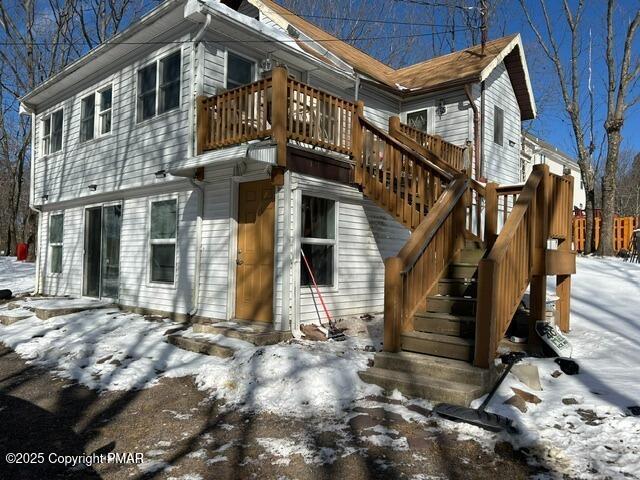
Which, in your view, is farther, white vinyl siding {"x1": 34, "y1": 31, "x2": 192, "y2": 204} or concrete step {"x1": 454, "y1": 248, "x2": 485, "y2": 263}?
white vinyl siding {"x1": 34, "y1": 31, "x2": 192, "y2": 204}

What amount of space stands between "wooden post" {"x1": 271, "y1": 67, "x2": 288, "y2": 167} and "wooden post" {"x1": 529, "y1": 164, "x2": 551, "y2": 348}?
3.42 metres

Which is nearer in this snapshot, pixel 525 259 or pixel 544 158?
pixel 525 259

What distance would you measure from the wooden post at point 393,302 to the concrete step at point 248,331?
2.14 m

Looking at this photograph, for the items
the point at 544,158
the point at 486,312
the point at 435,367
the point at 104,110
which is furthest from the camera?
the point at 544,158

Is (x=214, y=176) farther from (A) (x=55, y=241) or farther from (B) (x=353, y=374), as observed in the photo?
(A) (x=55, y=241)

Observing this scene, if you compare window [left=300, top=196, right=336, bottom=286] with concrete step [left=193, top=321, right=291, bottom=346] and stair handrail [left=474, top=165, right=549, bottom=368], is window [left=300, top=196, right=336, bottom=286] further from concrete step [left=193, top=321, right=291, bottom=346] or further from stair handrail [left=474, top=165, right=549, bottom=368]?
stair handrail [left=474, top=165, right=549, bottom=368]

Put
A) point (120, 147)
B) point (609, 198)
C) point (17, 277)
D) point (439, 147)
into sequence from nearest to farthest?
point (120, 147) → point (439, 147) → point (609, 198) → point (17, 277)

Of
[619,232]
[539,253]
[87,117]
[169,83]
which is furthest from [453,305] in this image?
[619,232]

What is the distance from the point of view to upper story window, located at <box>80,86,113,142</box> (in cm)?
1141

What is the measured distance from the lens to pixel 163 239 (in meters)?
9.68

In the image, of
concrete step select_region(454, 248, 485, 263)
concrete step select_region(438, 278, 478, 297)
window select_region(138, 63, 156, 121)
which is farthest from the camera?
window select_region(138, 63, 156, 121)

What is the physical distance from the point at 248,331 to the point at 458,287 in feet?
10.0

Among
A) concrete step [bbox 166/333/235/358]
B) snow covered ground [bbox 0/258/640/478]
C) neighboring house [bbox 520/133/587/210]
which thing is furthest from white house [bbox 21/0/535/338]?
neighboring house [bbox 520/133/587/210]

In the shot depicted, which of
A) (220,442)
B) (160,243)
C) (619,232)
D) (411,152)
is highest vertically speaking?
(411,152)
